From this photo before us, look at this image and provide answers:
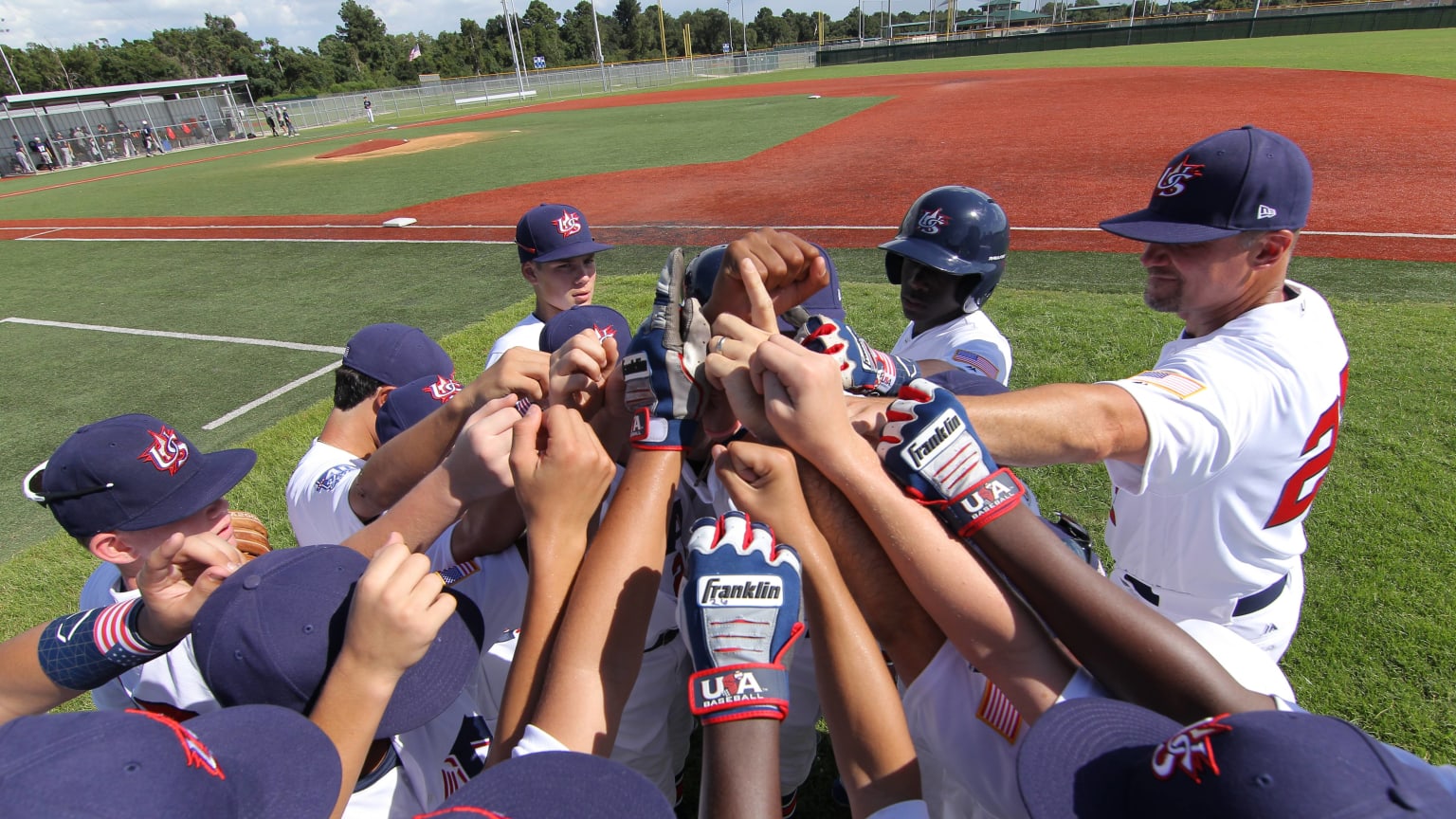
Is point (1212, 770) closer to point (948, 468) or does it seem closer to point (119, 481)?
point (948, 468)

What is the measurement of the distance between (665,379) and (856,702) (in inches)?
30.4

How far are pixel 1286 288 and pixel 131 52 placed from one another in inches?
3416

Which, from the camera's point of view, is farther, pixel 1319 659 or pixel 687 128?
pixel 687 128

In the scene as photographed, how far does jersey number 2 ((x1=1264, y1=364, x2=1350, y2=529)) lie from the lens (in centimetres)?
207

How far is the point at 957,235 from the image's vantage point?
10.6ft

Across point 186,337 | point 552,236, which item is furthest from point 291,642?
point 186,337

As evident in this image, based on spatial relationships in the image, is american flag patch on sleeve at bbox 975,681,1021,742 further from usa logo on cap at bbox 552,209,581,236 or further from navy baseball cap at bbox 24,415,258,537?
usa logo on cap at bbox 552,209,581,236

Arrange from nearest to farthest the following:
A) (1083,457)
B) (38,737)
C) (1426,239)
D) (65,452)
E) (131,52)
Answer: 1. (38,737)
2. (1083,457)
3. (65,452)
4. (1426,239)
5. (131,52)

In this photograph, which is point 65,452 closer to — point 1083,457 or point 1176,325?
point 1083,457

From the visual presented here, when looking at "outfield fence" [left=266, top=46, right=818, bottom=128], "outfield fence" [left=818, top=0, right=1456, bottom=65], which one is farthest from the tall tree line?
"outfield fence" [left=818, top=0, right=1456, bottom=65]

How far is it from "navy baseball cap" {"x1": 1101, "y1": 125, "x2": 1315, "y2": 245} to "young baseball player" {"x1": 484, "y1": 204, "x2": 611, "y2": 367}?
2.93 m

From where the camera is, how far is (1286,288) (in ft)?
7.75

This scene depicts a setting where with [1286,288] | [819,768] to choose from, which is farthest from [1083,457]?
[819,768]

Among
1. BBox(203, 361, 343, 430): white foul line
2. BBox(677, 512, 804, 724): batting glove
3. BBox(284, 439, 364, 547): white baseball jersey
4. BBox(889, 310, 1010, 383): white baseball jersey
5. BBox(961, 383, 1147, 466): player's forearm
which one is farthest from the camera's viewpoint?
BBox(203, 361, 343, 430): white foul line
